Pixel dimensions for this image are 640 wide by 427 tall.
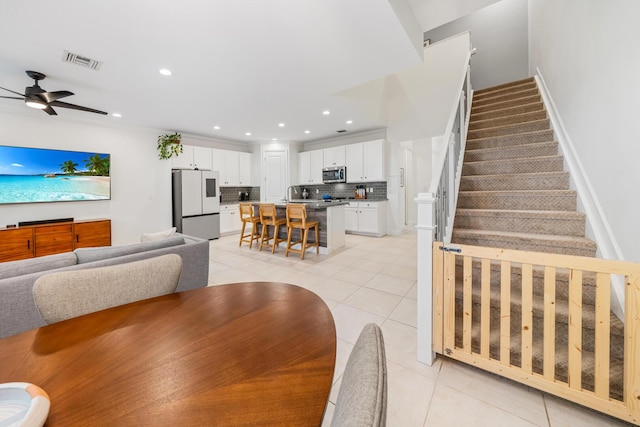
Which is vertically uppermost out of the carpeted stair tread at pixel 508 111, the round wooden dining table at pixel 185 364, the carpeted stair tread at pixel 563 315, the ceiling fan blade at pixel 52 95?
the carpeted stair tread at pixel 508 111

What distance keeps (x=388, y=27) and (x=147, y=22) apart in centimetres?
214

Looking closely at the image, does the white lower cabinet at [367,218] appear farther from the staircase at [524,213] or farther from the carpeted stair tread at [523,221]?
the carpeted stair tread at [523,221]

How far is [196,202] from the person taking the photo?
5859mm

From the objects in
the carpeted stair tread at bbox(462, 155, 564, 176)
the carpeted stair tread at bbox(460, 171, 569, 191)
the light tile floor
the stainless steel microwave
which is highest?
the stainless steel microwave

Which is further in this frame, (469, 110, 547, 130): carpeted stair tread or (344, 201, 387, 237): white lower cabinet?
(344, 201, 387, 237): white lower cabinet

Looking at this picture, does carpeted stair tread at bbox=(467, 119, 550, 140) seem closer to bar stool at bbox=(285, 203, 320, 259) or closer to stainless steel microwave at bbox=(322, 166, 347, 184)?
bar stool at bbox=(285, 203, 320, 259)

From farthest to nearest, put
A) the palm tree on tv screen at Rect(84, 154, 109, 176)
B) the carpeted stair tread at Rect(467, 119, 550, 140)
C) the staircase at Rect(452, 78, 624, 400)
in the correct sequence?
1. the palm tree on tv screen at Rect(84, 154, 109, 176)
2. the carpeted stair tread at Rect(467, 119, 550, 140)
3. the staircase at Rect(452, 78, 624, 400)

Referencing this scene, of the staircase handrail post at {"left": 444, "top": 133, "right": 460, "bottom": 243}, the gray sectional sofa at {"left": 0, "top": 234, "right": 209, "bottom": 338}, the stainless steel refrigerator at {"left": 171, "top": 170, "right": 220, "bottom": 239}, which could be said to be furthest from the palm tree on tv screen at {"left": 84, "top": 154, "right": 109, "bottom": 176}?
the staircase handrail post at {"left": 444, "top": 133, "right": 460, "bottom": 243}

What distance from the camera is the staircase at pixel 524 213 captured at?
163 centimetres

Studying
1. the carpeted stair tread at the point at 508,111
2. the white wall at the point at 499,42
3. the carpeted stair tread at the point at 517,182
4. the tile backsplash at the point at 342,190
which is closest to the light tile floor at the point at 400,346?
the carpeted stair tread at the point at 517,182

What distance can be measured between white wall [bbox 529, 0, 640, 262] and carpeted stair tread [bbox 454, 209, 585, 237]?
252 mm

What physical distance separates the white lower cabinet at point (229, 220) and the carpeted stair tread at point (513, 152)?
215 inches

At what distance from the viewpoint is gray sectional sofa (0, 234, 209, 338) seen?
62.0 inches

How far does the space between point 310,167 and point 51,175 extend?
5.30m
